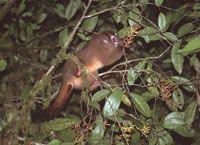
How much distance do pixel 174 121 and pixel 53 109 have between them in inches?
53.7

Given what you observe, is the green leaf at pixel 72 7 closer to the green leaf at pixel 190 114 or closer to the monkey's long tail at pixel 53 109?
the monkey's long tail at pixel 53 109

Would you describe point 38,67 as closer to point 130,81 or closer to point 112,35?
point 112,35

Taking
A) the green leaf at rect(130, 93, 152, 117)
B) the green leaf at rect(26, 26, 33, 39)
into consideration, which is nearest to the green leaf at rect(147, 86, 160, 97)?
the green leaf at rect(130, 93, 152, 117)

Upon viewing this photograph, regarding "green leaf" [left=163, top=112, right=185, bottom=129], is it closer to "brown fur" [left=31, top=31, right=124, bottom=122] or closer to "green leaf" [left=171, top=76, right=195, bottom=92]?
"green leaf" [left=171, top=76, right=195, bottom=92]

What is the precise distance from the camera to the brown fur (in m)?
2.64

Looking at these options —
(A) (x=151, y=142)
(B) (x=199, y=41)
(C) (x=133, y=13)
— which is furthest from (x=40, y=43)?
(B) (x=199, y=41)

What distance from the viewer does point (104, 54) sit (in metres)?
3.07

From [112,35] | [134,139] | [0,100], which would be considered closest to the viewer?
[134,139]

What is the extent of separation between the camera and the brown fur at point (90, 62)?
2643mm

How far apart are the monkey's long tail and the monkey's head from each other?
65 cm

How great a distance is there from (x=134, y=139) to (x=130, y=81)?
0.61 metres

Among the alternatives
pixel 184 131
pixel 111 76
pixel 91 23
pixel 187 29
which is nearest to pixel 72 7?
pixel 91 23

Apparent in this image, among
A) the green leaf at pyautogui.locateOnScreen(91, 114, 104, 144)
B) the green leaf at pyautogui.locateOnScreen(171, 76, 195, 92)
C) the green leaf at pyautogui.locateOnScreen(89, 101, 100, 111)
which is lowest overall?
the green leaf at pyautogui.locateOnScreen(171, 76, 195, 92)

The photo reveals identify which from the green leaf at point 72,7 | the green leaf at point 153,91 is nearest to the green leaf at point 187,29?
the green leaf at point 153,91
